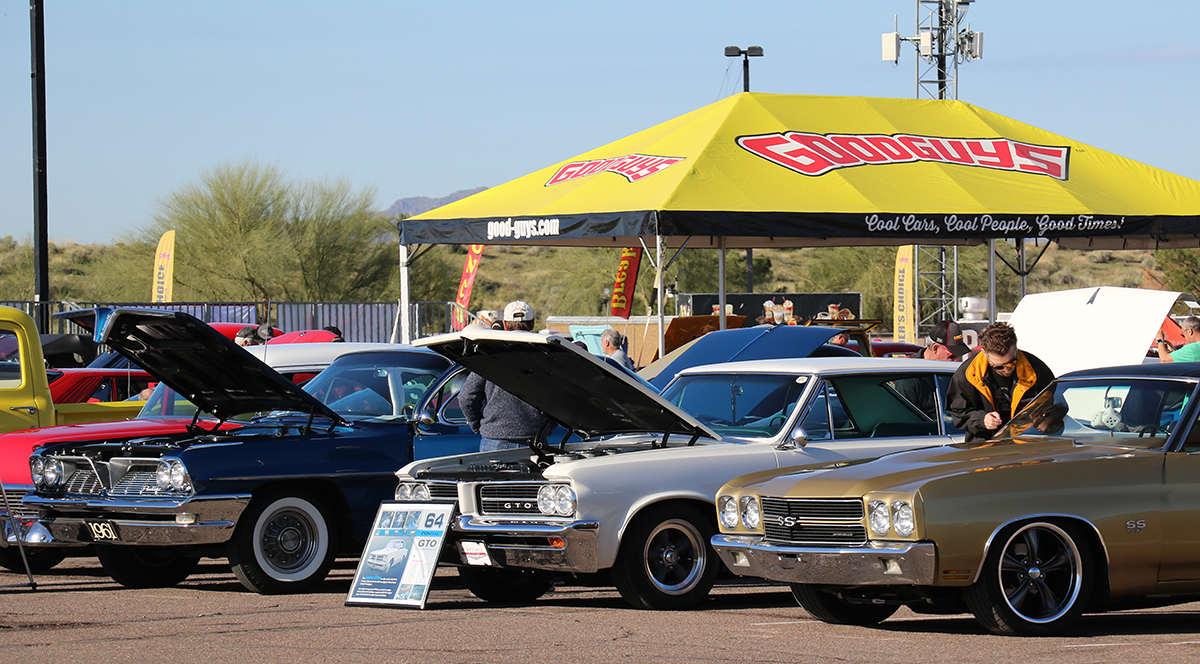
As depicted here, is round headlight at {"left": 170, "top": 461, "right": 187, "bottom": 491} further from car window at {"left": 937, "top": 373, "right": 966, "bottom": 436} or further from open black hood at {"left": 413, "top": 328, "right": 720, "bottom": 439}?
car window at {"left": 937, "top": 373, "right": 966, "bottom": 436}

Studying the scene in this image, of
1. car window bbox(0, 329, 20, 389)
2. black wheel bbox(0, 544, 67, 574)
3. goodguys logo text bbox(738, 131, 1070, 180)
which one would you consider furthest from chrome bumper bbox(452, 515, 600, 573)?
goodguys logo text bbox(738, 131, 1070, 180)

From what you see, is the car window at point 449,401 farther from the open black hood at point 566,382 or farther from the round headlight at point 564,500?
the round headlight at point 564,500

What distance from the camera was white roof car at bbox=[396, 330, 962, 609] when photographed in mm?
7684

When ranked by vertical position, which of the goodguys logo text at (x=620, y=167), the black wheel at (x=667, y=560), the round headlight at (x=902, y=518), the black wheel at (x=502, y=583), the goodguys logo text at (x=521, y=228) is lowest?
the black wheel at (x=502, y=583)

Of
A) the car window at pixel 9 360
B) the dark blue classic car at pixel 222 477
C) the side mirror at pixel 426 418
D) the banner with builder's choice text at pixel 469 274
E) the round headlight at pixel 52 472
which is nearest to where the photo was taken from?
the dark blue classic car at pixel 222 477

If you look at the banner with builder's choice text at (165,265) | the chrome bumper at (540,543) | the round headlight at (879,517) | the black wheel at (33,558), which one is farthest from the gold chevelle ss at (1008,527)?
the banner with builder's choice text at (165,265)

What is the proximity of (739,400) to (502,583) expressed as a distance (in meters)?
1.99

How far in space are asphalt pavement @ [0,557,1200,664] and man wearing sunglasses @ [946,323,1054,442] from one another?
A: 1497 mm

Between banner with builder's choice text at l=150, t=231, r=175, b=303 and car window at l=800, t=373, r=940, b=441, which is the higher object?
banner with builder's choice text at l=150, t=231, r=175, b=303

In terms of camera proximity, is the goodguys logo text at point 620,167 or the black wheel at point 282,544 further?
the goodguys logo text at point 620,167

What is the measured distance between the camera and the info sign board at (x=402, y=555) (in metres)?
7.75

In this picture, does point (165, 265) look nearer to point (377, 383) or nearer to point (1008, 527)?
point (377, 383)

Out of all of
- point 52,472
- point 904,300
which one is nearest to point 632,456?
point 52,472

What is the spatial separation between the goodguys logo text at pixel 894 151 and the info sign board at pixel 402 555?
1196cm
